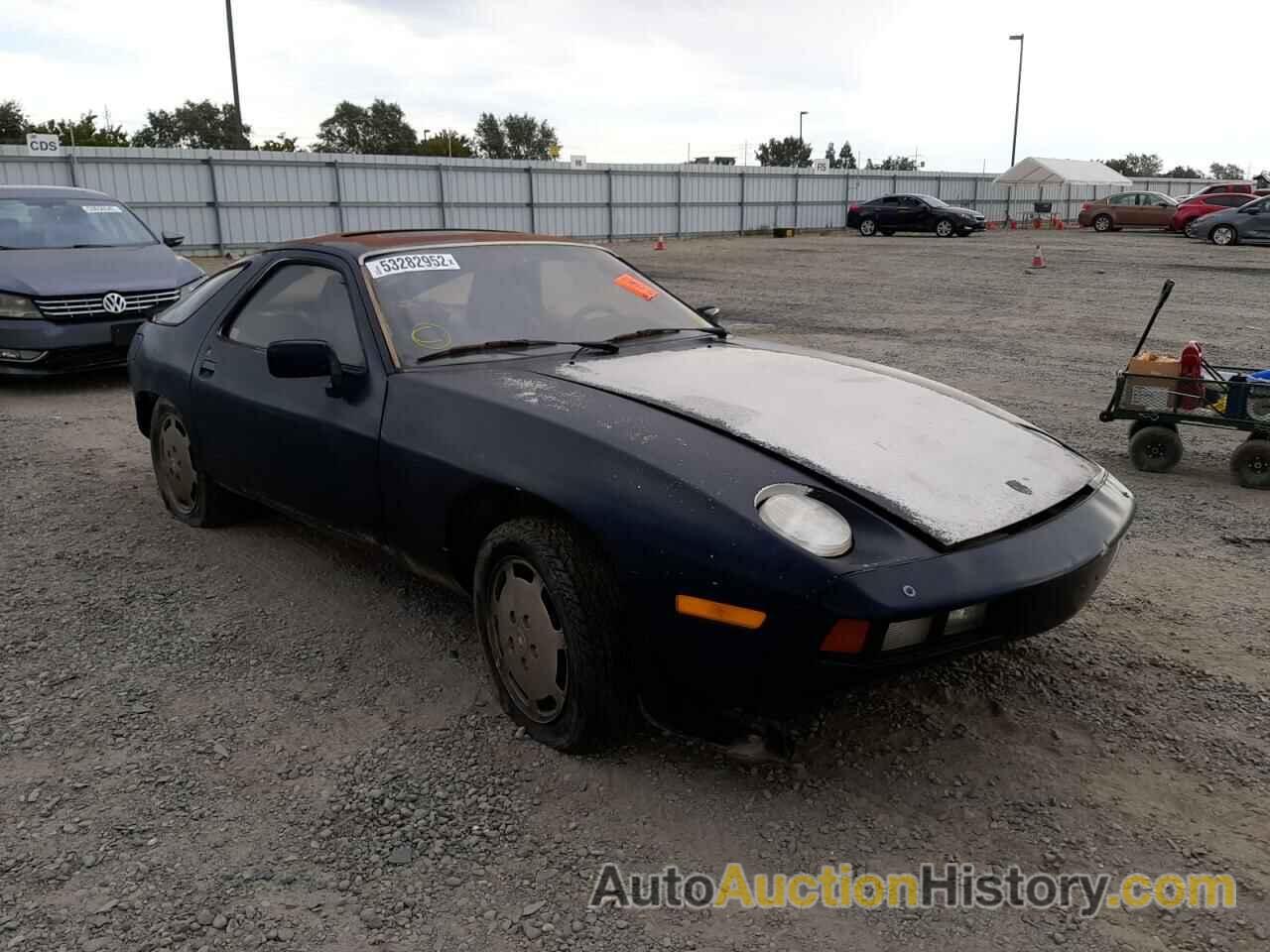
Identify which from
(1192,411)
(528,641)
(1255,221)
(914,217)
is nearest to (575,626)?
(528,641)

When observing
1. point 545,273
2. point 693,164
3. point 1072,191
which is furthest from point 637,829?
point 1072,191

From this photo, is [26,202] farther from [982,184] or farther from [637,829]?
[982,184]

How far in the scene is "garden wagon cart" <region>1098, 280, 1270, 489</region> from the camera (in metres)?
5.27

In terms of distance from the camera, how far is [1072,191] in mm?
46062

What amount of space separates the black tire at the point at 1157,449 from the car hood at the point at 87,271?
729 centimetres

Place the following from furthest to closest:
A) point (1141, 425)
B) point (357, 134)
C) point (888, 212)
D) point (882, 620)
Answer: point (357, 134) → point (888, 212) → point (1141, 425) → point (882, 620)

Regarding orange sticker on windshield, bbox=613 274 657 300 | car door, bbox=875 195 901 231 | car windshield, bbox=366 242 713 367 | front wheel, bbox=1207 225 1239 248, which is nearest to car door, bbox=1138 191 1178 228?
front wheel, bbox=1207 225 1239 248

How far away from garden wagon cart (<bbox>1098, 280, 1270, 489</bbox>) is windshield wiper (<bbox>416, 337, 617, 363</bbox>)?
3211 mm

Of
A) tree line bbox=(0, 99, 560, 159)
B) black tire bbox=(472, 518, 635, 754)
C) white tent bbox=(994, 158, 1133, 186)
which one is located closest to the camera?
black tire bbox=(472, 518, 635, 754)

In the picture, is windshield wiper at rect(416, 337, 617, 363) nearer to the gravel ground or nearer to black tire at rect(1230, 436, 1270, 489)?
the gravel ground

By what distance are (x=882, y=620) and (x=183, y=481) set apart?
3664mm

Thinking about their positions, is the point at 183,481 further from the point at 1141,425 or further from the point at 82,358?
the point at 1141,425

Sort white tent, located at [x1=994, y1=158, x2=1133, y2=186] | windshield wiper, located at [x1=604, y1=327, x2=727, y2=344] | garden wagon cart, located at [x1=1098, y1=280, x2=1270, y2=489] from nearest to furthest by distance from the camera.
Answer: windshield wiper, located at [x1=604, y1=327, x2=727, y2=344] < garden wagon cart, located at [x1=1098, y1=280, x2=1270, y2=489] < white tent, located at [x1=994, y1=158, x2=1133, y2=186]

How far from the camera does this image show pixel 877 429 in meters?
2.96
